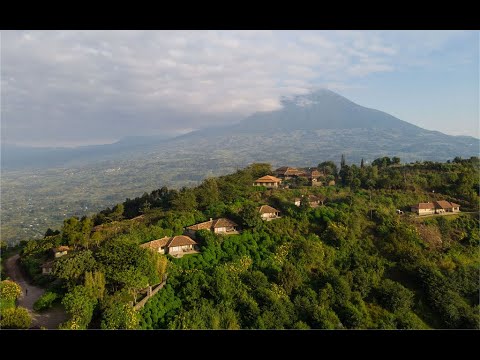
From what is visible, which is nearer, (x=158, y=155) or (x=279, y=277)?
(x=279, y=277)

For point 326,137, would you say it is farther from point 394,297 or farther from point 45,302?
point 45,302

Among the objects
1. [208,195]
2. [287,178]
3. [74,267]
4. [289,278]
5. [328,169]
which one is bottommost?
[289,278]

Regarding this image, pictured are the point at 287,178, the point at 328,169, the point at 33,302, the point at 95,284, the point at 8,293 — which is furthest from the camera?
the point at 328,169

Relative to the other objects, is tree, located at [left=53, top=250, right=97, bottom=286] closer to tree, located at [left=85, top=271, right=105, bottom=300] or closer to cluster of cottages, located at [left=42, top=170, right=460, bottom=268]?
tree, located at [left=85, top=271, right=105, bottom=300]

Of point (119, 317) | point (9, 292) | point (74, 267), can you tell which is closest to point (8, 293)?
point (9, 292)
